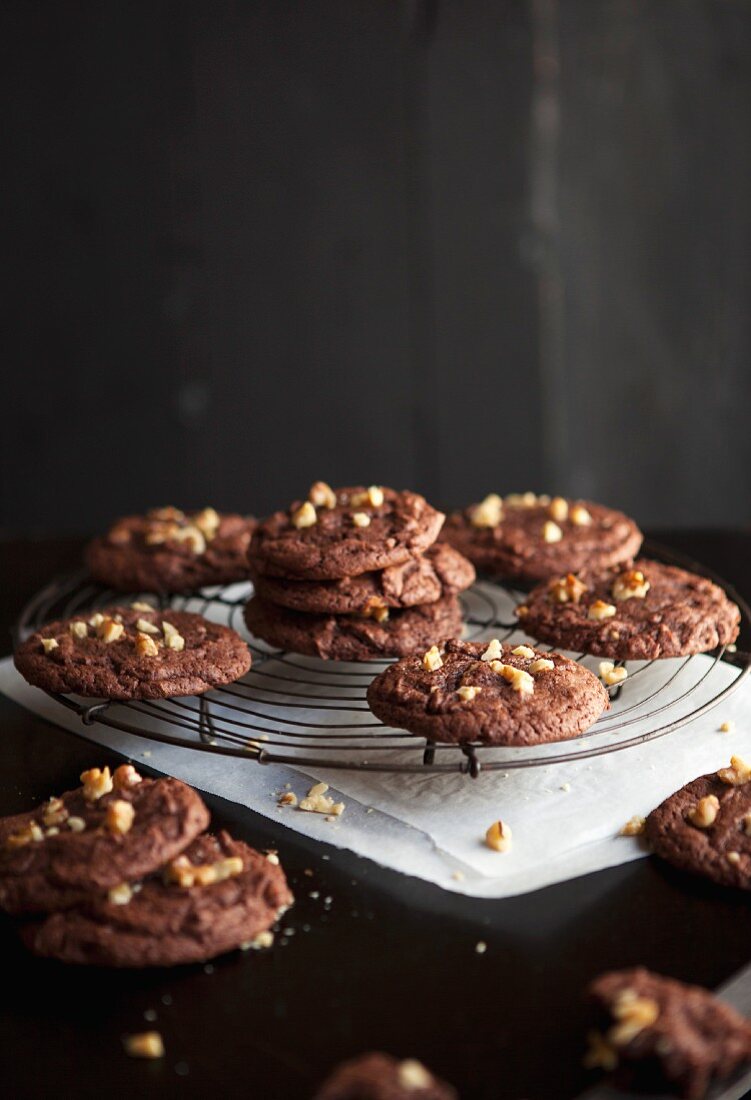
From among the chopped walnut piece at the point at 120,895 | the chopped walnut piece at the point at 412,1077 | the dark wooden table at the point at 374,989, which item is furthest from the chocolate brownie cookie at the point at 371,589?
the chopped walnut piece at the point at 412,1077

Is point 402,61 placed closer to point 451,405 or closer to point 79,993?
point 451,405

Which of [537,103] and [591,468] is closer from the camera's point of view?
[537,103]

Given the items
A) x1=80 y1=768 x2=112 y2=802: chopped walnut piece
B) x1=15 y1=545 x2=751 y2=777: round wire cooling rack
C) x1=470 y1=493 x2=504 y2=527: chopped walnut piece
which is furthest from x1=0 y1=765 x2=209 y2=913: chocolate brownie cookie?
x1=470 y1=493 x2=504 y2=527: chopped walnut piece

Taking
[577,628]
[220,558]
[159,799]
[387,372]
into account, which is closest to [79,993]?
[159,799]

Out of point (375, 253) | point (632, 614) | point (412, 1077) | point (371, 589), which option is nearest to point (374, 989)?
point (412, 1077)

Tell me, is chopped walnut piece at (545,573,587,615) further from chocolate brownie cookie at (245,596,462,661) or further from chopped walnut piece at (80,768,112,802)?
chopped walnut piece at (80,768,112,802)

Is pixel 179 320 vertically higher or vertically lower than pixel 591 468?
higher
